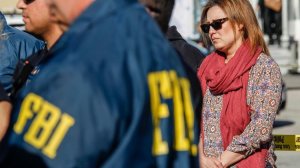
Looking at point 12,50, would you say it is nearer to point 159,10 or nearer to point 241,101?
point 241,101

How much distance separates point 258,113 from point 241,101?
12 centimetres

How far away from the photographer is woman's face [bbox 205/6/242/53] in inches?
223

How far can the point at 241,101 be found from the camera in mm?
5422

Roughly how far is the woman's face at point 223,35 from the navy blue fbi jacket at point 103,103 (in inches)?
116

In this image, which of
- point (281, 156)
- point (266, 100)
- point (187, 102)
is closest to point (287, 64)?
point (281, 156)

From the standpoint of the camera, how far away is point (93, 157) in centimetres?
258

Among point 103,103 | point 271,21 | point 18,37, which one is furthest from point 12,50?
point 271,21

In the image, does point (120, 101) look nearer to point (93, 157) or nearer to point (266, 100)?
point (93, 157)

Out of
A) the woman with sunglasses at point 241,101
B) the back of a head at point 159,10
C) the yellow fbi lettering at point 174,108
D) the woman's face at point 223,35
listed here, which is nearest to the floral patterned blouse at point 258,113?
the woman with sunglasses at point 241,101

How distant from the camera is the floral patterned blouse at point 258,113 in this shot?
537cm

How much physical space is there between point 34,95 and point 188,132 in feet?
1.45

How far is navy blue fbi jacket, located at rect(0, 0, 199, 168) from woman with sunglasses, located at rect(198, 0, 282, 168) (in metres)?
2.68

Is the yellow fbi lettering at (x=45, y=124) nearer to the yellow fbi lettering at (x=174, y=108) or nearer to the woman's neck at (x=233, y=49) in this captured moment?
the yellow fbi lettering at (x=174, y=108)

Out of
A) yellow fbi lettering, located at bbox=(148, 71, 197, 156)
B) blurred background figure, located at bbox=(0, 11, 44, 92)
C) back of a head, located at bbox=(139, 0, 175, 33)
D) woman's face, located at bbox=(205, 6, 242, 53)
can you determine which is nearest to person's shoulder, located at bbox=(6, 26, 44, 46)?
blurred background figure, located at bbox=(0, 11, 44, 92)
